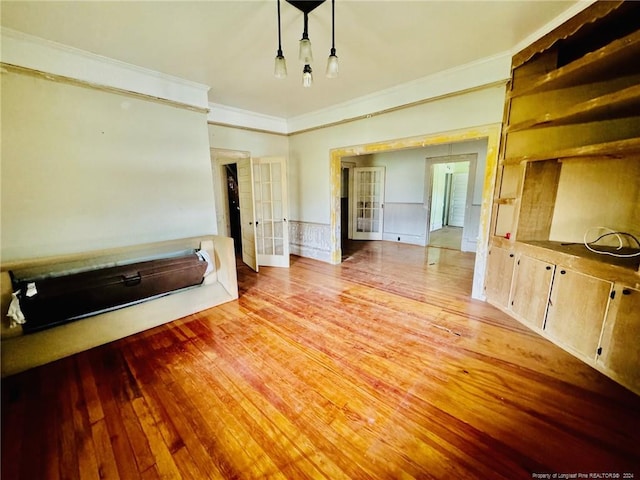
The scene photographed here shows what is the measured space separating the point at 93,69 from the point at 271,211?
2870 millimetres

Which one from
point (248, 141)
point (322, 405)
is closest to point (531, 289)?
point (322, 405)

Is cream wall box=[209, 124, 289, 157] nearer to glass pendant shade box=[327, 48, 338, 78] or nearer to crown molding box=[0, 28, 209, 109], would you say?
crown molding box=[0, 28, 209, 109]

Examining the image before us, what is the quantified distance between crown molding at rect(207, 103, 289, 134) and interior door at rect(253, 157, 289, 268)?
0.71m

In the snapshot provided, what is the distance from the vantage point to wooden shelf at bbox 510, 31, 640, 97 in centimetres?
179

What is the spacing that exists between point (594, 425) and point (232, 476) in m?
2.19

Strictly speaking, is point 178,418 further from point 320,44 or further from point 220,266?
point 320,44

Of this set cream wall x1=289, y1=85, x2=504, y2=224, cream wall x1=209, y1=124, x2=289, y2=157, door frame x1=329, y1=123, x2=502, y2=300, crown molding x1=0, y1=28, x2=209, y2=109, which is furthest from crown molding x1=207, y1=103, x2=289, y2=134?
door frame x1=329, y1=123, x2=502, y2=300

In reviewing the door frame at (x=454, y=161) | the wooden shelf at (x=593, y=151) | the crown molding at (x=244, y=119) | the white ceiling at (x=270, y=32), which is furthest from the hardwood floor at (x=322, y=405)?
the door frame at (x=454, y=161)

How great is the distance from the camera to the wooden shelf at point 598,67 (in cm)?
179

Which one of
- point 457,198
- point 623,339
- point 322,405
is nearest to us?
point 322,405

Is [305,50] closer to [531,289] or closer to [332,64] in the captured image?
[332,64]

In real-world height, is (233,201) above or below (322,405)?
above

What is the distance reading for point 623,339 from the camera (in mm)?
1838

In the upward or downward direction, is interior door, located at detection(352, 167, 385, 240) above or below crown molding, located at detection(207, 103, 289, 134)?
below
